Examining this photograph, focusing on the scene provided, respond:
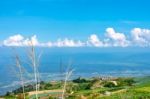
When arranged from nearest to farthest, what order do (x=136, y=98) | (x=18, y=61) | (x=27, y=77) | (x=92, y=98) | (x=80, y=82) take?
(x=18, y=61)
(x=27, y=77)
(x=92, y=98)
(x=136, y=98)
(x=80, y=82)

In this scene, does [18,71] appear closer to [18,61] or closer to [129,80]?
[18,61]

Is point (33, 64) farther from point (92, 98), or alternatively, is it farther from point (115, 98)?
point (115, 98)

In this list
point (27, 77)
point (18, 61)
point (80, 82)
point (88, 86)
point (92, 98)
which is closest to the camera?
point (18, 61)

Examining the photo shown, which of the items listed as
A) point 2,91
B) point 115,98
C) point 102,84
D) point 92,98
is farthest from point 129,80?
point 92,98

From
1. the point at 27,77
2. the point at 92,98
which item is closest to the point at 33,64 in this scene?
the point at 27,77

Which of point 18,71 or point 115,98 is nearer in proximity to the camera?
point 18,71

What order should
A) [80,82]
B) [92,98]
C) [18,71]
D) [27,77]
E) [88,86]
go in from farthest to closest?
[80,82]
[88,86]
[92,98]
[27,77]
[18,71]

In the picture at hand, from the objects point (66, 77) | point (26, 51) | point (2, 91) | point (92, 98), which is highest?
point (26, 51)

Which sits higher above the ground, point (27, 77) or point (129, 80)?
point (27, 77)

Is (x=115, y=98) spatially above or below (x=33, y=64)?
below
